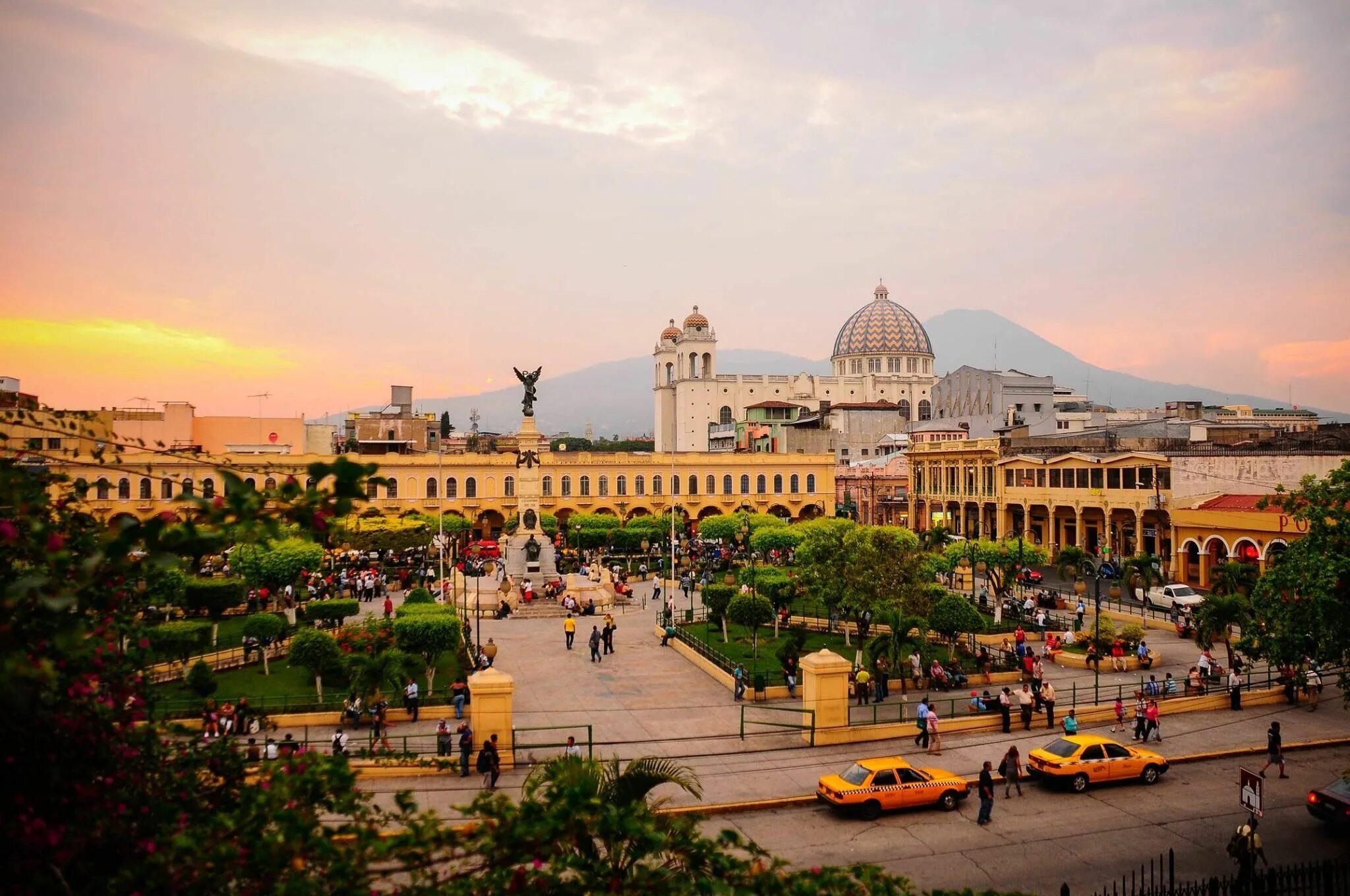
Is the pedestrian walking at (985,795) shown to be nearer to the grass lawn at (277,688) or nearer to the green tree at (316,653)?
the grass lawn at (277,688)

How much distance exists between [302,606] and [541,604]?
7.96m

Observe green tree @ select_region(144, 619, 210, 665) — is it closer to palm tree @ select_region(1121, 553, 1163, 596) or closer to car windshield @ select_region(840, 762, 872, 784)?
car windshield @ select_region(840, 762, 872, 784)

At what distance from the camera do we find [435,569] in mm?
41219

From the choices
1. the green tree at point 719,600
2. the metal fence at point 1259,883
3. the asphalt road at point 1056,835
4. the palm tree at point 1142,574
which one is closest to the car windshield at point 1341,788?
the asphalt road at point 1056,835

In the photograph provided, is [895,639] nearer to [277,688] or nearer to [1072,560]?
[277,688]

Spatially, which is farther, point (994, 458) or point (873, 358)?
point (873, 358)

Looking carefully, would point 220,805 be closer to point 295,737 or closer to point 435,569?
point 295,737

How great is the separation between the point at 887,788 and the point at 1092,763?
3762 millimetres

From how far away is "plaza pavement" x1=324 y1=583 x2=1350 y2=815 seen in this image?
15.5 m

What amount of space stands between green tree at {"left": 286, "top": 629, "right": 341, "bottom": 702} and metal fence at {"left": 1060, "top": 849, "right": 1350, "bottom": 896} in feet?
47.3

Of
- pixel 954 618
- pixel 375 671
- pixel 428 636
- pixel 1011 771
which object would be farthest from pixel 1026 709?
pixel 375 671

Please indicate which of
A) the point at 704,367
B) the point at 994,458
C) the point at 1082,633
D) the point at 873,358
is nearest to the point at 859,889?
the point at 1082,633

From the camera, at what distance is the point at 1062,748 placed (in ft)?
51.6

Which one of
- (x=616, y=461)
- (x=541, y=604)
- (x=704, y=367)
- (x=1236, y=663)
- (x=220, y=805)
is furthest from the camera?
(x=704, y=367)
